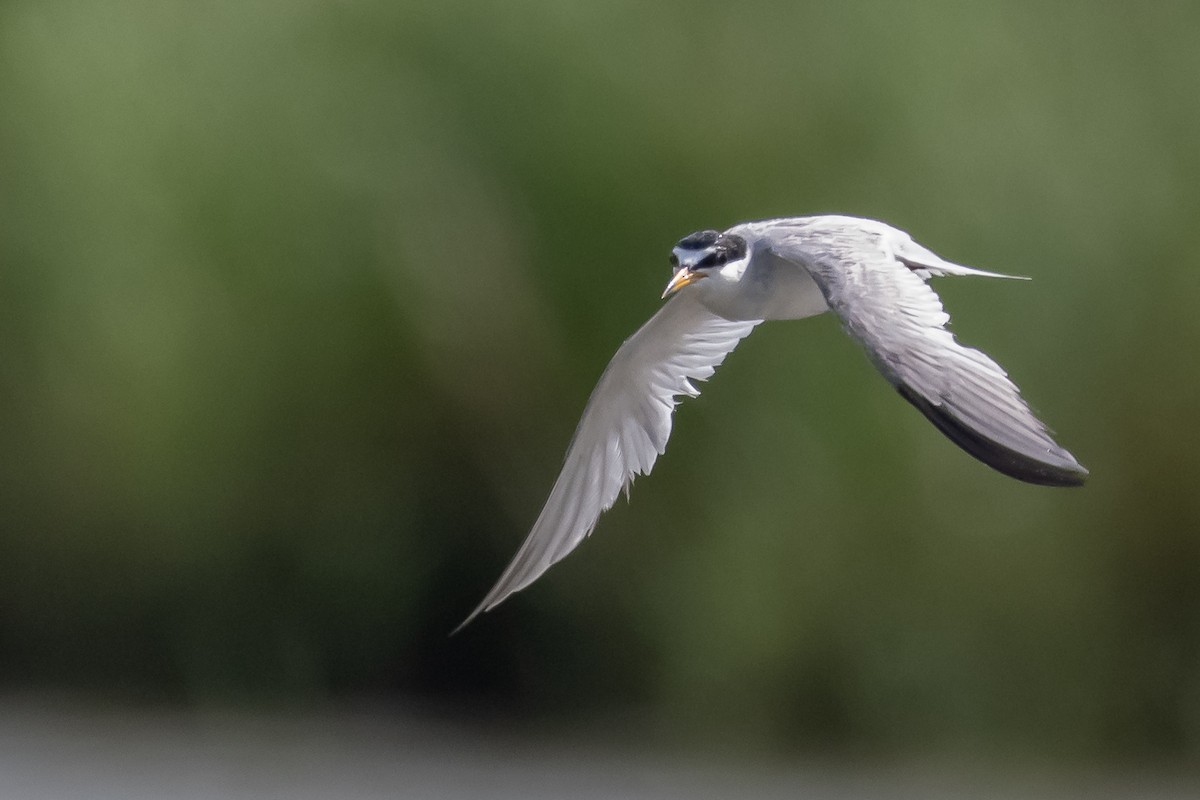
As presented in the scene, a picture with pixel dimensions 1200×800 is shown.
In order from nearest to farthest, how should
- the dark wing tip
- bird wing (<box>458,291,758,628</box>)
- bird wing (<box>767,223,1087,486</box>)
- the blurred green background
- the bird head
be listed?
the dark wing tip
bird wing (<box>767,223,1087,486</box>)
the bird head
bird wing (<box>458,291,758,628</box>)
the blurred green background

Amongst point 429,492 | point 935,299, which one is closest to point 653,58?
point 429,492

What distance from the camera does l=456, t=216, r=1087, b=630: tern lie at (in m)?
3.30

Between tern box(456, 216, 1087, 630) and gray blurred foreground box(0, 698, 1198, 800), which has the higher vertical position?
tern box(456, 216, 1087, 630)

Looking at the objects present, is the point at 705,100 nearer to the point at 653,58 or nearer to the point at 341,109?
the point at 653,58

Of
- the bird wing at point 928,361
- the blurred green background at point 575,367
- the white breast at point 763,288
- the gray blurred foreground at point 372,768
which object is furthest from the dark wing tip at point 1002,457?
the gray blurred foreground at point 372,768

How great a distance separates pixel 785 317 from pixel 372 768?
3690mm

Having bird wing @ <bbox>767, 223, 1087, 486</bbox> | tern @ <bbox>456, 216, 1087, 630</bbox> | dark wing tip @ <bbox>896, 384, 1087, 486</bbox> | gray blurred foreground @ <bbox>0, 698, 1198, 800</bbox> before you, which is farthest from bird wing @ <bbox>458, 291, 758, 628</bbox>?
gray blurred foreground @ <bbox>0, 698, 1198, 800</bbox>

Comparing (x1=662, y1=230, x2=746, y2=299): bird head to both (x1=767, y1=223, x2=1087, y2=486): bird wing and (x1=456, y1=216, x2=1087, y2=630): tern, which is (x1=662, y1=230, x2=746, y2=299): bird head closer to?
(x1=456, y1=216, x2=1087, y2=630): tern

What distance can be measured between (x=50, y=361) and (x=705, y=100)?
2.54 m

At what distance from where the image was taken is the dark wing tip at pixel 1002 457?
10.0 ft

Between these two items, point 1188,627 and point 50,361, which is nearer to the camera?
point 1188,627

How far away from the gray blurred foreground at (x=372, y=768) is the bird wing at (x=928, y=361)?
3.32 meters

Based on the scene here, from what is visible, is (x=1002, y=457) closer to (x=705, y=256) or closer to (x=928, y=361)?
(x=928, y=361)

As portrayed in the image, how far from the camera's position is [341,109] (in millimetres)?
7426
